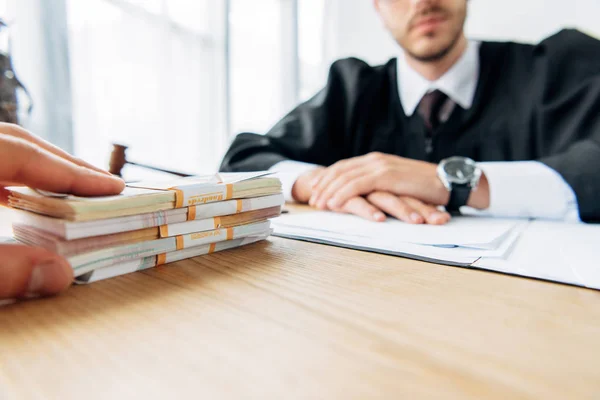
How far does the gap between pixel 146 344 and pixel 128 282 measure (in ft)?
0.38

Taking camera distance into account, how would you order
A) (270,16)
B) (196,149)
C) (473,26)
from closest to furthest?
1. (196,149)
2. (473,26)
3. (270,16)

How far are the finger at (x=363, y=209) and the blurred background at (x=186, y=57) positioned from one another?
100 centimetres

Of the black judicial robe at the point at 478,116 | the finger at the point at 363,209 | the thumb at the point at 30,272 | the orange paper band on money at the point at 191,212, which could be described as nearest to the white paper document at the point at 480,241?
the finger at the point at 363,209

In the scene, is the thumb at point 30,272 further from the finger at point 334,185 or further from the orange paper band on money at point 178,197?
the finger at point 334,185

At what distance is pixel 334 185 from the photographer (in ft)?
2.28

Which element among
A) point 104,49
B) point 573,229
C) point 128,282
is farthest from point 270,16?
point 128,282

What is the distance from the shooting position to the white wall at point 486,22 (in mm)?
1815

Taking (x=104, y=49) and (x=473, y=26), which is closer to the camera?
(x=104, y=49)

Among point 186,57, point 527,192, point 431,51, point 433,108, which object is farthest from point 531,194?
point 186,57

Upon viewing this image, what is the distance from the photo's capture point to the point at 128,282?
30 cm

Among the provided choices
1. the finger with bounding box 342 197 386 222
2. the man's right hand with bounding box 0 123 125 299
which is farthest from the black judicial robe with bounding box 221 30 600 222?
the man's right hand with bounding box 0 123 125 299

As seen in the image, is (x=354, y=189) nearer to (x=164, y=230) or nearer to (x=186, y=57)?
(x=164, y=230)

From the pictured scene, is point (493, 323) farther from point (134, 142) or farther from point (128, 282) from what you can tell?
point (134, 142)

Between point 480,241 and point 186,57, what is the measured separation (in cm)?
166
